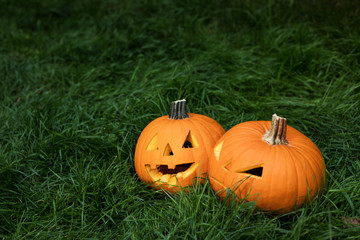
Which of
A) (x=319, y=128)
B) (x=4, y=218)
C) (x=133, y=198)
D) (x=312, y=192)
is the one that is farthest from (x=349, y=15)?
(x=4, y=218)

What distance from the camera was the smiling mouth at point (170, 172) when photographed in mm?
2191

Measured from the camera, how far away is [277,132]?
76.2 inches

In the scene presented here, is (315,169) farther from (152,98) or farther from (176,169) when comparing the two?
(152,98)

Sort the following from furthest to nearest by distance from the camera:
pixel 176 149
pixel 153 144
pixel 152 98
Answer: pixel 152 98, pixel 153 144, pixel 176 149

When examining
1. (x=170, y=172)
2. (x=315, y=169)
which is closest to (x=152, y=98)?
(x=170, y=172)

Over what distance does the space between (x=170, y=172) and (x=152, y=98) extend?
38.8 inches

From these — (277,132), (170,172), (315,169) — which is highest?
(277,132)

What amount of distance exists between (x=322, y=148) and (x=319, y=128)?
10.9 inches

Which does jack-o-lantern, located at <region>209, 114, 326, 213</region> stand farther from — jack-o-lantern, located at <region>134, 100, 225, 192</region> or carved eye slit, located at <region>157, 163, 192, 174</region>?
carved eye slit, located at <region>157, 163, 192, 174</region>

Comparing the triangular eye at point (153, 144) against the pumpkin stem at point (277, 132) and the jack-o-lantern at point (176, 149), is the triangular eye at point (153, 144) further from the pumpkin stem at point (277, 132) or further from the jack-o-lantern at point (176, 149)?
the pumpkin stem at point (277, 132)

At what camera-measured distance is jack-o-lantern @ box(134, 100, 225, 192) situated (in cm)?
217

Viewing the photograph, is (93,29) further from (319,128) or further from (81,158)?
(319,128)

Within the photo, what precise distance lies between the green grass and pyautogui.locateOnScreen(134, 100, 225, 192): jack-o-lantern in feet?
0.39

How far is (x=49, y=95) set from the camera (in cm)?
362
